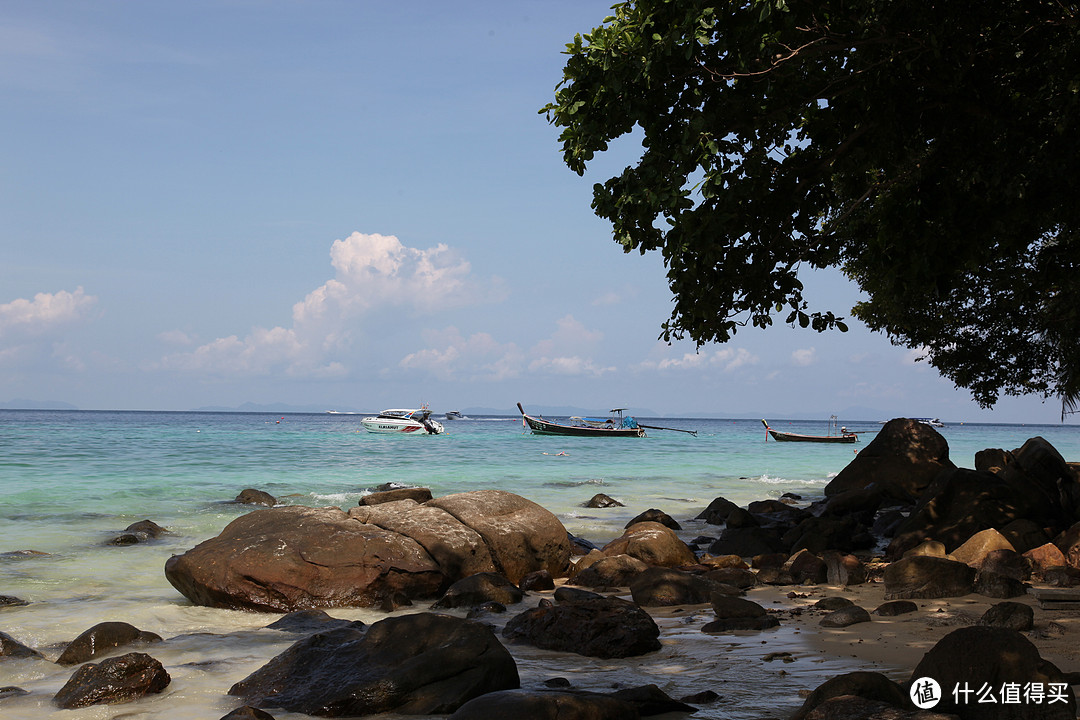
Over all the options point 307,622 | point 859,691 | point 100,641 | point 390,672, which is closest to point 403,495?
point 307,622

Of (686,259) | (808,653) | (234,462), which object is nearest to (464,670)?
(808,653)

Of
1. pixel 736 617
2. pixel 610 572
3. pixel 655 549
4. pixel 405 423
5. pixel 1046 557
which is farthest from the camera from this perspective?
pixel 405 423

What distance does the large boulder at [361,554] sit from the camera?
8984 mm

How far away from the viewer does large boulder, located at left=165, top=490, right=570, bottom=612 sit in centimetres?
898

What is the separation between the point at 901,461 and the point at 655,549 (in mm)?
11423

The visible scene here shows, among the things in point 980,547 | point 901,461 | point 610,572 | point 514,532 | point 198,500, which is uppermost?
point 901,461

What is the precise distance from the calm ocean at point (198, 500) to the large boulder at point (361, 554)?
0.32 m

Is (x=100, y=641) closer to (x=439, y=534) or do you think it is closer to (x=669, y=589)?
(x=439, y=534)

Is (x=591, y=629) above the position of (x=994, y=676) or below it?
below

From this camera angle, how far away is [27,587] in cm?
1027

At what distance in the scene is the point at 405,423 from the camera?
235ft

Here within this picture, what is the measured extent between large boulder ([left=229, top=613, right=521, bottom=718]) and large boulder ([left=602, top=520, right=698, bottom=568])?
5783 mm

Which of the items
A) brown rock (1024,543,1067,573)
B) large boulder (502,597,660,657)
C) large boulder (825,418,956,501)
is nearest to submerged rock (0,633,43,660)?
large boulder (502,597,660,657)

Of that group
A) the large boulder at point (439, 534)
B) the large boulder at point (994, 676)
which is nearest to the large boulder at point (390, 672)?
the large boulder at point (994, 676)
